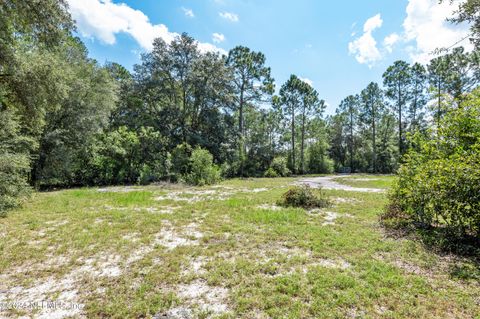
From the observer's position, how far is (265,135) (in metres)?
31.3

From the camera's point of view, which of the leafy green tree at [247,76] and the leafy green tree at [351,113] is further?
the leafy green tree at [351,113]

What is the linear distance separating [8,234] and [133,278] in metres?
3.76

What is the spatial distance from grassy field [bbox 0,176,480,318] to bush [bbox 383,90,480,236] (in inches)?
Answer: 33.4

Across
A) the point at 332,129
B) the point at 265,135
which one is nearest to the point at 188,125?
the point at 265,135

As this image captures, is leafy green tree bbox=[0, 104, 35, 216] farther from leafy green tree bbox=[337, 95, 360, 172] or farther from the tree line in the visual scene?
leafy green tree bbox=[337, 95, 360, 172]

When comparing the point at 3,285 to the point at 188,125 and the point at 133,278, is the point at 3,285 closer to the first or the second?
the point at 133,278

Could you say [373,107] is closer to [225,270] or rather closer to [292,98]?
[292,98]

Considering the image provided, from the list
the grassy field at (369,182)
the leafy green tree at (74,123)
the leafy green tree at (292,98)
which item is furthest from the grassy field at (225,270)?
the leafy green tree at (292,98)

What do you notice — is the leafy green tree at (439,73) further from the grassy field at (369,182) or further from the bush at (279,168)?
the bush at (279,168)

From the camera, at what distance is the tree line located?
6.96m

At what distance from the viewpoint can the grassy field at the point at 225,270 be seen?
2512 millimetres

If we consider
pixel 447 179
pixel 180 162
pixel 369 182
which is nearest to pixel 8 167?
pixel 180 162

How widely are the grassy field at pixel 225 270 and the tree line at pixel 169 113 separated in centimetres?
360

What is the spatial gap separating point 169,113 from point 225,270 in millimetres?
18742
